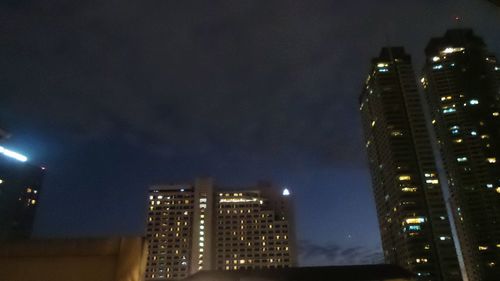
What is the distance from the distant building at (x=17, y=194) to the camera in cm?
9569

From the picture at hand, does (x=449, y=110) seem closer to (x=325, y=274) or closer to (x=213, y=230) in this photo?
(x=213, y=230)

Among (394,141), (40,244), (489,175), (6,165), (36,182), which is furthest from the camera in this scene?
(394,141)

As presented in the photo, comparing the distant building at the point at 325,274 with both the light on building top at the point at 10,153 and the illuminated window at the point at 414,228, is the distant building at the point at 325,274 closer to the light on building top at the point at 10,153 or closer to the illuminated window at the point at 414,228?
the light on building top at the point at 10,153

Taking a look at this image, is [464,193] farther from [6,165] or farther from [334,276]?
[6,165]

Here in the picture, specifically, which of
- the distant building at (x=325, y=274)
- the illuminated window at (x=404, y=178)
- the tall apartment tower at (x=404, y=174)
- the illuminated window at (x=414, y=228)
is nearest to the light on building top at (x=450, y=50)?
the tall apartment tower at (x=404, y=174)

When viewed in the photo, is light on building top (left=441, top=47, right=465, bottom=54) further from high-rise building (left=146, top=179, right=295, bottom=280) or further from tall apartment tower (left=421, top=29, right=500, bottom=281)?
high-rise building (left=146, top=179, right=295, bottom=280)

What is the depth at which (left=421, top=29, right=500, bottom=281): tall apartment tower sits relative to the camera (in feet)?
408

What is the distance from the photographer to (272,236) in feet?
481

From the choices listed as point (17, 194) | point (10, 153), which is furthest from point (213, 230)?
point (10, 153)

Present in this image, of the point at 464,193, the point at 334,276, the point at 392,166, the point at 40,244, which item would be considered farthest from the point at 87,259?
the point at 464,193

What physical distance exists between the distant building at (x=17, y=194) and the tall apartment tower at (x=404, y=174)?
11070 centimetres

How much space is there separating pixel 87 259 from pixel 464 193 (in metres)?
147

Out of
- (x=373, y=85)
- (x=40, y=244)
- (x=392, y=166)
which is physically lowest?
(x=40, y=244)

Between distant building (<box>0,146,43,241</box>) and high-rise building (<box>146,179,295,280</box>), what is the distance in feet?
155
